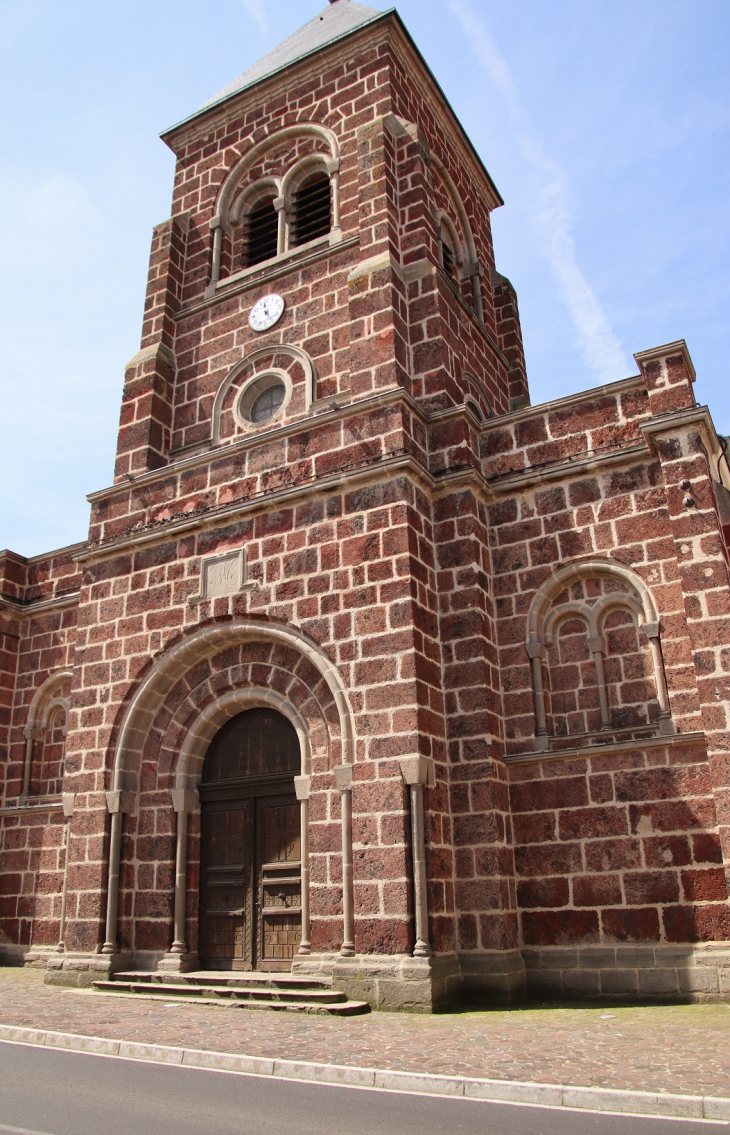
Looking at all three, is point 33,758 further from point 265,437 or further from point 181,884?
point 265,437

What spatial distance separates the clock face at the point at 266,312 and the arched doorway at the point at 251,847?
5754 mm

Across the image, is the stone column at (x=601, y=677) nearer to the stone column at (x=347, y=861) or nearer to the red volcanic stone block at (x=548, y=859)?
the red volcanic stone block at (x=548, y=859)

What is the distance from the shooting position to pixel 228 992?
30.8 feet

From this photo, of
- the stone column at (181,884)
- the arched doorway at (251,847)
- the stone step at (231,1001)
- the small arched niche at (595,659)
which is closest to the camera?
the stone step at (231,1001)

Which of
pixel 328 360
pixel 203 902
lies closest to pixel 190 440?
pixel 328 360

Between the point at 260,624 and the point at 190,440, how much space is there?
386 centimetres

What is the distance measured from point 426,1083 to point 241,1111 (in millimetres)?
1206

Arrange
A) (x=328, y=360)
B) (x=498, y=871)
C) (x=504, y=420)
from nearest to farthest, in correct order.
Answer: (x=498, y=871), (x=504, y=420), (x=328, y=360)

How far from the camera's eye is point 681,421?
1006cm

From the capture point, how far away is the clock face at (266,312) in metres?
13.3

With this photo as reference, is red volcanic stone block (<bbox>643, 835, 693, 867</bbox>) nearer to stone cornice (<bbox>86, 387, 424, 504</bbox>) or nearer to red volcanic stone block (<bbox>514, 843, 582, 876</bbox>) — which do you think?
red volcanic stone block (<bbox>514, 843, 582, 876</bbox>)

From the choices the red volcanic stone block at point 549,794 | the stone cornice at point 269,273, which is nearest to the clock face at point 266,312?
the stone cornice at point 269,273

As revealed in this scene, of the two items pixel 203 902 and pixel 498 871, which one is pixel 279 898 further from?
pixel 498 871

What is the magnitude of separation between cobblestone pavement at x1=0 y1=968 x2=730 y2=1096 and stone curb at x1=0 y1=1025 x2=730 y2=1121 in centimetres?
20
